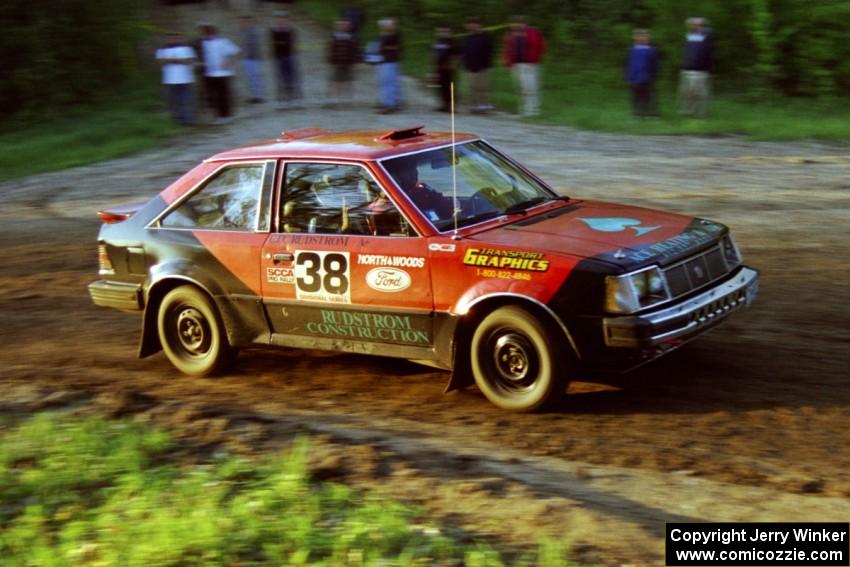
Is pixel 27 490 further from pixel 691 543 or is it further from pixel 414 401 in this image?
pixel 691 543

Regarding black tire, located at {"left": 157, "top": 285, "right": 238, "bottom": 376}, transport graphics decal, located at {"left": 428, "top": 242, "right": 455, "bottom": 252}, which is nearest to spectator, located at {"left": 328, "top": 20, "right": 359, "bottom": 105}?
black tire, located at {"left": 157, "top": 285, "right": 238, "bottom": 376}

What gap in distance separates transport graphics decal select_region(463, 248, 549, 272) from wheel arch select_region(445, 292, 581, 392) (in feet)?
0.55

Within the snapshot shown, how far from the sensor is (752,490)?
18.3ft

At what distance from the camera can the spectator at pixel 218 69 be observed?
19984 mm

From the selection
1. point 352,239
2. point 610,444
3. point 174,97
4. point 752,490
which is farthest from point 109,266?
point 174,97

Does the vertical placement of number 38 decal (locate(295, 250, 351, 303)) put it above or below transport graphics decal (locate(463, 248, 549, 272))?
below

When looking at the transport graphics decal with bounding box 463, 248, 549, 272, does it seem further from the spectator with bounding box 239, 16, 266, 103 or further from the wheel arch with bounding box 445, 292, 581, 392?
the spectator with bounding box 239, 16, 266, 103

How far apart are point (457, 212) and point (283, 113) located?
1483 centimetres

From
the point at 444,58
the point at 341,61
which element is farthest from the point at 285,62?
the point at 444,58

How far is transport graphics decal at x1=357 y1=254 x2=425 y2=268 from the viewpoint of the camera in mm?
6945

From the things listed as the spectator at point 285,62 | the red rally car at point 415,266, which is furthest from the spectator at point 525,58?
the red rally car at point 415,266

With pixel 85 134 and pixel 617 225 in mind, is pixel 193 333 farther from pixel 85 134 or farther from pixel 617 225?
pixel 85 134
